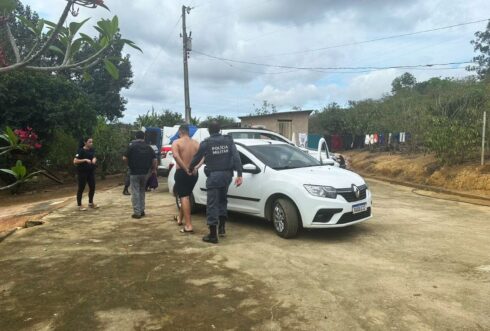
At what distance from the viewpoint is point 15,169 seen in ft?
9.67

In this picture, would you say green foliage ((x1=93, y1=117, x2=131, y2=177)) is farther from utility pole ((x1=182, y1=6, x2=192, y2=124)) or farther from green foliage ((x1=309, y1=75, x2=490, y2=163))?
green foliage ((x1=309, y1=75, x2=490, y2=163))

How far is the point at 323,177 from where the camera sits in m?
6.73

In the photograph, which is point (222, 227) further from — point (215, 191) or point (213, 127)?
point (213, 127)

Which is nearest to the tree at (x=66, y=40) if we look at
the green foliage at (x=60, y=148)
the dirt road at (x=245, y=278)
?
the dirt road at (x=245, y=278)

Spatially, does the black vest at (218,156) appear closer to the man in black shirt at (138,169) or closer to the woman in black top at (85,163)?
the man in black shirt at (138,169)

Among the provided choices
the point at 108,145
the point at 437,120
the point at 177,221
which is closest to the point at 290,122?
the point at 108,145

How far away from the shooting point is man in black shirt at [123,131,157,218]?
8.27 metres

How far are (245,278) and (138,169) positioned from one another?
13.5 feet

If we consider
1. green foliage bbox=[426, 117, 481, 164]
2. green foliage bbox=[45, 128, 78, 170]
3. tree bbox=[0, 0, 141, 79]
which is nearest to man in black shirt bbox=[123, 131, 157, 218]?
tree bbox=[0, 0, 141, 79]

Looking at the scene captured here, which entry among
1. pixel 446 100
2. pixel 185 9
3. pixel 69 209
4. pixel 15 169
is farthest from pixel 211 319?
pixel 185 9

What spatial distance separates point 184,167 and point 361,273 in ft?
10.4

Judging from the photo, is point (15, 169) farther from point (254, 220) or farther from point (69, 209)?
point (69, 209)

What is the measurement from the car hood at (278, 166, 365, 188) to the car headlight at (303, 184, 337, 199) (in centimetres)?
6

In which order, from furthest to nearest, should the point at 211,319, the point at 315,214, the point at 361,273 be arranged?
the point at 315,214 < the point at 361,273 < the point at 211,319
